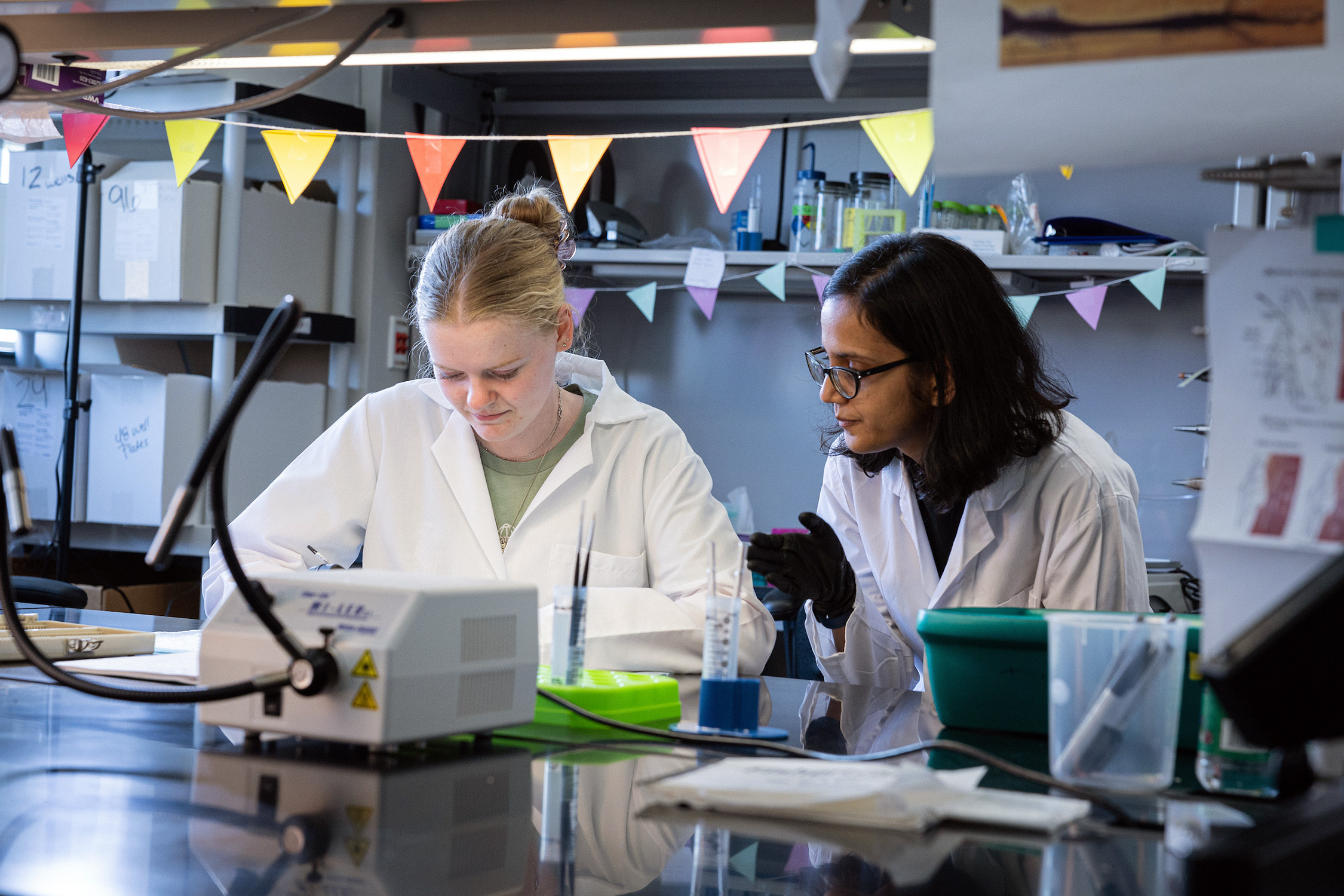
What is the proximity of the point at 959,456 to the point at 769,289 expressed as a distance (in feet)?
5.87

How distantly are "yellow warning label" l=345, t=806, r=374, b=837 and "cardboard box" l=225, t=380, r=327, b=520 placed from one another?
2.53 metres

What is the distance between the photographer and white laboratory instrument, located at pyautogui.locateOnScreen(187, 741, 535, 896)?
2.18ft

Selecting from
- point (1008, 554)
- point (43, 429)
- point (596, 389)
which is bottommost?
point (1008, 554)

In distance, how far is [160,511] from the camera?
322 cm

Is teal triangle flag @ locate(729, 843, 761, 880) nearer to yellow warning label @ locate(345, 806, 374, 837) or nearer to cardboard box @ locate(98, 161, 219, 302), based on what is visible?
yellow warning label @ locate(345, 806, 374, 837)

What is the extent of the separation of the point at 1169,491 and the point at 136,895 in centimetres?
325

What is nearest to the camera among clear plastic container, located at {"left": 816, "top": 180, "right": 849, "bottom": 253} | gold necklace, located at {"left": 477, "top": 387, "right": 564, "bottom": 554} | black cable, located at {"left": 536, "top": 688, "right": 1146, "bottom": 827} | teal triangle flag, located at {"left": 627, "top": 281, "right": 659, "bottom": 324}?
black cable, located at {"left": 536, "top": 688, "right": 1146, "bottom": 827}

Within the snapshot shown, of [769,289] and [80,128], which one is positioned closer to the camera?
[80,128]

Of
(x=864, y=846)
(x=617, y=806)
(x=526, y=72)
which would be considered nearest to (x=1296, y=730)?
(x=864, y=846)

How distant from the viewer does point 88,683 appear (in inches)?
39.9

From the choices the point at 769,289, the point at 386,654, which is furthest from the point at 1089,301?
the point at 386,654

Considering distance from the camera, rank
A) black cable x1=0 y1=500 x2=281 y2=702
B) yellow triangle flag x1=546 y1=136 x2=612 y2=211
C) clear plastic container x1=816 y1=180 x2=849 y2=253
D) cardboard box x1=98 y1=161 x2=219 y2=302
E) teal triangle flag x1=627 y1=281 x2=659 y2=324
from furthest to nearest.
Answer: teal triangle flag x1=627 y1=281 x2=659 y2=324, clear plastic container x1=816 y1=180 x2=849 y2=253, cardboard box x1=98 y1=161 x2=219 y2=302, yellow triangle flag x1=546 y1=136 x2=612 y2=211, black cable x1=0 y1=500 x2=281 y2=702

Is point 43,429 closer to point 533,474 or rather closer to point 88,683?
point 533,474

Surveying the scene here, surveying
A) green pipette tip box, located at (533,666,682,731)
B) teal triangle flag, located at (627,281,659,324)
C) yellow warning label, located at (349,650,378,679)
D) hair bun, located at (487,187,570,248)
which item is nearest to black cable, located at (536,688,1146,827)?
green pipette tip box, located at (533,666,682,731)
